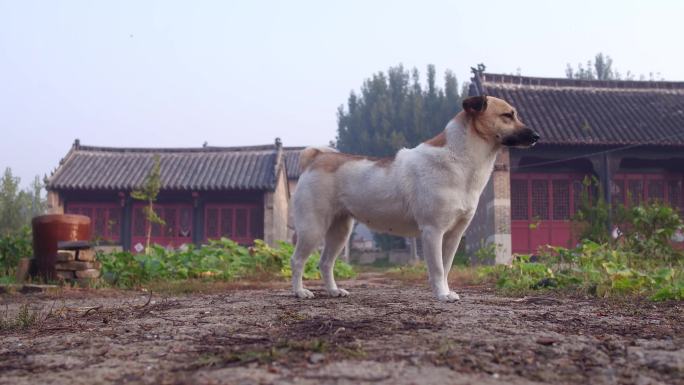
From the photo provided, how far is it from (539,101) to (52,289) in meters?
12.6

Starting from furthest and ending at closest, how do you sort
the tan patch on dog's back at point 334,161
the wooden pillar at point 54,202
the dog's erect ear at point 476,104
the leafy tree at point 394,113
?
1. the leafy tree at point 394,113
2. the wooden pillar at point 54,202
3. the tan patch on dog's back at point 334,161
4. the dog's erect ear at point 476,104

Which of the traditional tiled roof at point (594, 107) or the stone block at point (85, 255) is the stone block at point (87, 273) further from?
the traditional tiled roof at point (594, 107)

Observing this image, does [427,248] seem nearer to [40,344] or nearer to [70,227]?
[40,344]

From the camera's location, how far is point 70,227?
720 cm

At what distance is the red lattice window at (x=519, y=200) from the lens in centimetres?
1404

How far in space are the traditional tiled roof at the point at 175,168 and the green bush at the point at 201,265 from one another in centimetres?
1045

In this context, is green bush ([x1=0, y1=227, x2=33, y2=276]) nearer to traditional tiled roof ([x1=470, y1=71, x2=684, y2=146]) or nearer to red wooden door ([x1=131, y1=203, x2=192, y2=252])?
traditional tiled roof ([x1=470, y1=71, x2=684, y2=146])

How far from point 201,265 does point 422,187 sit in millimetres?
4850

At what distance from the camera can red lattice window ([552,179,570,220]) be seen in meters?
14.1

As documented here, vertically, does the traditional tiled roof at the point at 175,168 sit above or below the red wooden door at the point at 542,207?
above

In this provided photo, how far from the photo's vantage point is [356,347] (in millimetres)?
2080

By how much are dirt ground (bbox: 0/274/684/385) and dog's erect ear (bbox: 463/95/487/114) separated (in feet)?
4.55

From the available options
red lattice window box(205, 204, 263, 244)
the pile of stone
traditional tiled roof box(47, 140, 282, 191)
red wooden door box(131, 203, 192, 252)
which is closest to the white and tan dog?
the pile of stone

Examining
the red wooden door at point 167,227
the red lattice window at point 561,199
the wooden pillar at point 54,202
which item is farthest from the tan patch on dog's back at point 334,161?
the wooden pillar at point 54,202
